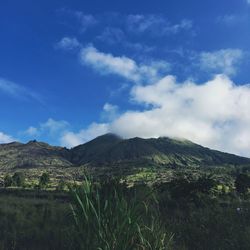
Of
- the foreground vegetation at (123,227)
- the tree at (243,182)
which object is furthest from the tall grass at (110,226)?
the tree at (243,182)

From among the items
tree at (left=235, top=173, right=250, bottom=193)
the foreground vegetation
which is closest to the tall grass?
the foreground vegetation

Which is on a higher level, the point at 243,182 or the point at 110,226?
the point at 243,182

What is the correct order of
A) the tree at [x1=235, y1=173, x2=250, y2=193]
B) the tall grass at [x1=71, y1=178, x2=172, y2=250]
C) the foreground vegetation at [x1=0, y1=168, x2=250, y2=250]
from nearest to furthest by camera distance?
1. the tall grass at [x1=71, y1=178, x2=172, y2=250]
2. the foreground vegetation at [x1=0, y1=168, x2=250, y2=250]
3. the tree at [x1=235, y1=173, x2=250, y2=193]

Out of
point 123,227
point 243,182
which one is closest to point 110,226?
point 123,227

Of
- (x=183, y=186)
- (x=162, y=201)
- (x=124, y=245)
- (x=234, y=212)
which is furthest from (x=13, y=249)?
(x=183, y=186)

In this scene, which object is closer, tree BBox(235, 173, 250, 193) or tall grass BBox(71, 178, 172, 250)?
tall grass BBox(71, 178, 172, 250)

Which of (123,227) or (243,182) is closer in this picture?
(123,227)

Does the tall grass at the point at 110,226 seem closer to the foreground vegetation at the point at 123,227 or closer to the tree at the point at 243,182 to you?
the foreground vegetation at the point at 123,227

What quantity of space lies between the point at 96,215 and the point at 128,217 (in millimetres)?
624

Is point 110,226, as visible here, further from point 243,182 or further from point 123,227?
point 243,182

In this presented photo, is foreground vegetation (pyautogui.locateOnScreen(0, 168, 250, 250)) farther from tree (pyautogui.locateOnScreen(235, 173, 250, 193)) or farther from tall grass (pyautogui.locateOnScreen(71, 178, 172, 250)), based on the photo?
tree (pyautogui.locateOnScreen(235, 173, 250, 193))

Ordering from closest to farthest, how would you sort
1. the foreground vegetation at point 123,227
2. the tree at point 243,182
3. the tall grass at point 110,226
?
the tall grass at point 110,226, the foreground vegetation at point 123,227, the tree at point 243,182

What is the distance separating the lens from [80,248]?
8141 millimetres

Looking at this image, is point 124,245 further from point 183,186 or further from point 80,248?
point 183,186
